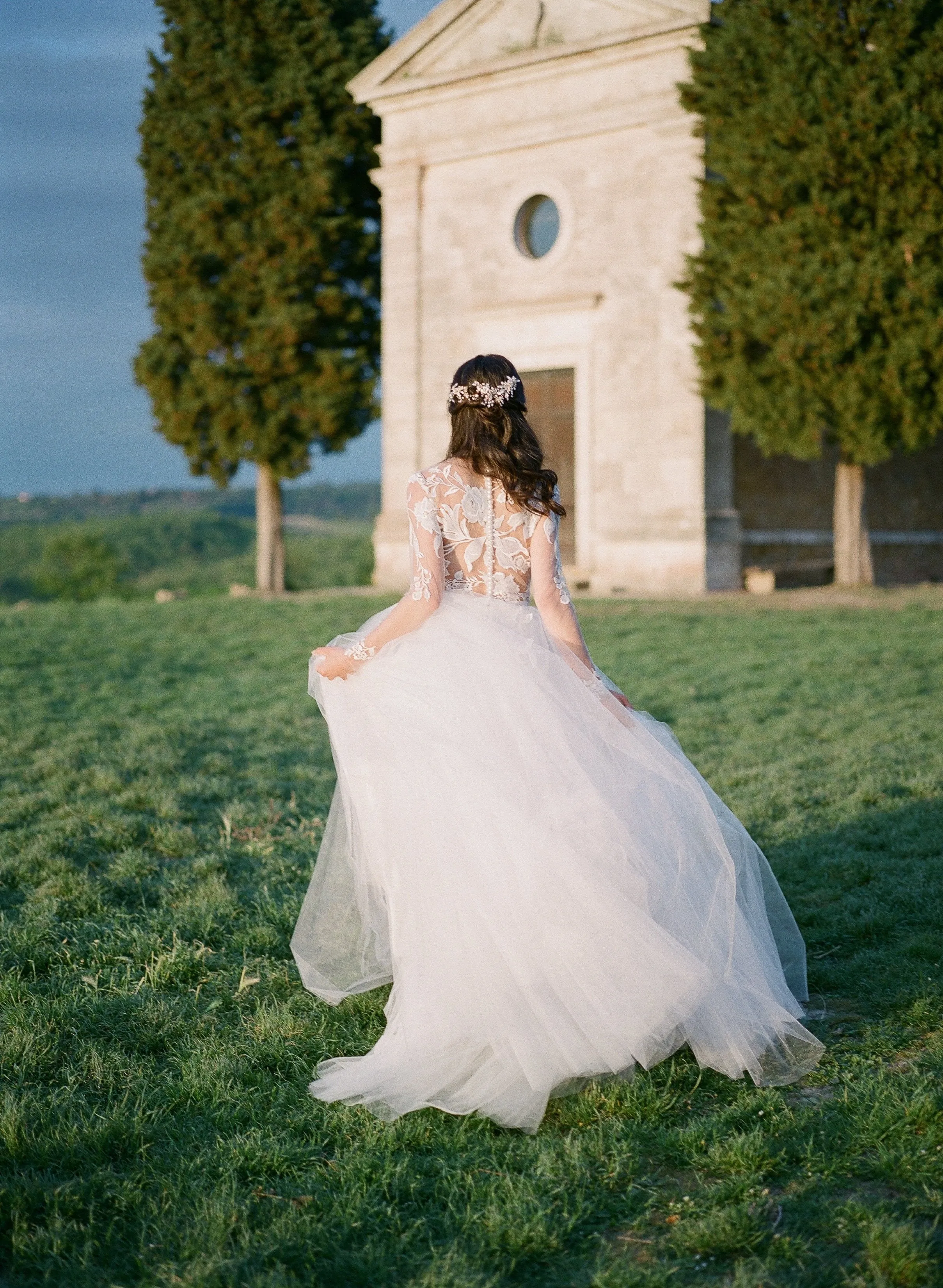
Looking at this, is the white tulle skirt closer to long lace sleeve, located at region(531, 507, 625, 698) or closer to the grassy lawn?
long lace sleeve, located at region(531, 507, 625, 698)

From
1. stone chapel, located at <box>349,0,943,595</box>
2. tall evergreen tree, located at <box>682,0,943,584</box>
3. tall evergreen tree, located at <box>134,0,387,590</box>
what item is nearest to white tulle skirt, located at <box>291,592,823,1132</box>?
tall evergreen tree, located at <box>682,0,943,584</box>

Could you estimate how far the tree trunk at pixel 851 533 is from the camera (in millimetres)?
16234

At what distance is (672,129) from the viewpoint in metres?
16.8

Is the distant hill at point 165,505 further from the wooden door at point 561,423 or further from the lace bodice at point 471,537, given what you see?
the lace bodice at point 471,537

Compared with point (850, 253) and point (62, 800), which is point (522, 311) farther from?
point (62, 800)

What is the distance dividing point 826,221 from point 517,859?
45.4ft

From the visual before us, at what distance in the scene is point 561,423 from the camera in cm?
1878

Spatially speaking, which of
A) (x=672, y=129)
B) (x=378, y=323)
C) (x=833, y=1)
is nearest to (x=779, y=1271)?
(x=833, y=1)

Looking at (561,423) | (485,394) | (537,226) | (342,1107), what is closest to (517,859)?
(342,1107)

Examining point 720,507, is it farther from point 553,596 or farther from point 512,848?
point 512,848

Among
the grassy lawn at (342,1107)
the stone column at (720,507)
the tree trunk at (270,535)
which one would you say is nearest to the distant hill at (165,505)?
the tree trunk at (270,535)

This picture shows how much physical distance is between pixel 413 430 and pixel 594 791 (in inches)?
661

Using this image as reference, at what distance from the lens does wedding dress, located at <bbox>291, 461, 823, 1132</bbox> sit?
3207mm

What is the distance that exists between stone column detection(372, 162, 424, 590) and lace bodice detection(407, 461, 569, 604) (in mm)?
15631
